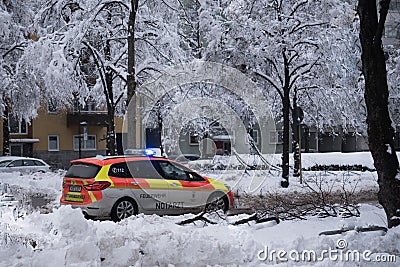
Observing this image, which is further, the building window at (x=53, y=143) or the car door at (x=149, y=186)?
the building window at (x=53, y=143)

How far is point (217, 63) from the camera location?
18.8 metres

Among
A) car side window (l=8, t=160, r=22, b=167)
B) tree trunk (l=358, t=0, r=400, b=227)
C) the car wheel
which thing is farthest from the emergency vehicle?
car side window (l=8, t=160, r=22, b=167)

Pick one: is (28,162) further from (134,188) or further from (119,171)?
(134,188)

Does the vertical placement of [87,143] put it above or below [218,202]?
above

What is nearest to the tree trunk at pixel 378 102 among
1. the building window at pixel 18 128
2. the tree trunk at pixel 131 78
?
the tree trunk at pixel 131 78

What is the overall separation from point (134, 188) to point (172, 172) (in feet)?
3.90

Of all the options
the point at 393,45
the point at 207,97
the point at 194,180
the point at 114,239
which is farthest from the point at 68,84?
the point at 393,45

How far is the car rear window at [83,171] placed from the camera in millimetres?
11617

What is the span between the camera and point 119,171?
1183 cm

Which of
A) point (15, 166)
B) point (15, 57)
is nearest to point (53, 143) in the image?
point (15, 166)

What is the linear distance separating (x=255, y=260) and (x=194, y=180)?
20.4 ft

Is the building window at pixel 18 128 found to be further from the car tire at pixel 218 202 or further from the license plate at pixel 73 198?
the car tire at pixel 218 202

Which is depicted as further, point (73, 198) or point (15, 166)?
point (15, 166)

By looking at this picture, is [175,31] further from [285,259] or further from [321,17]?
[285,259]
